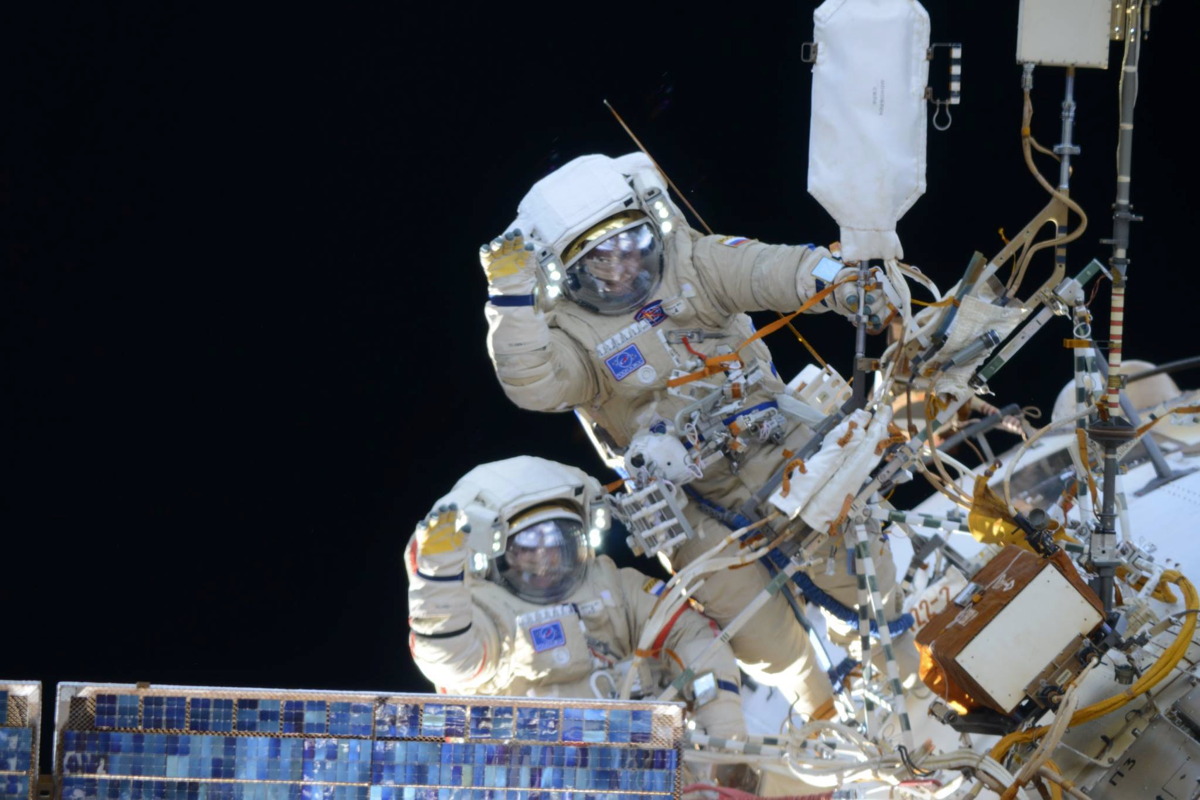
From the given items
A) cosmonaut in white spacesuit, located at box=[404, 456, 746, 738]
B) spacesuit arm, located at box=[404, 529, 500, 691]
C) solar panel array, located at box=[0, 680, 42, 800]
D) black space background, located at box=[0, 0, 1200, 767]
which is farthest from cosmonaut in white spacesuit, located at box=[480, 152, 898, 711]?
solar panel array, located at box=[0, 680, 42, 800]

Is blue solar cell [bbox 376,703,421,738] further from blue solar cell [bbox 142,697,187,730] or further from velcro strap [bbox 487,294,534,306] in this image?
velcro strap [bbox 487,294,534,306]

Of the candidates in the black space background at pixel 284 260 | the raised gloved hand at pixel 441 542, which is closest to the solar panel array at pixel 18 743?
the raised gloved hand at pixel 441 542

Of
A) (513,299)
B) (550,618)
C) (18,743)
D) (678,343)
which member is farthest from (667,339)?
(18,743)

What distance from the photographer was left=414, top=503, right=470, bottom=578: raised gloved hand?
4.48 meters

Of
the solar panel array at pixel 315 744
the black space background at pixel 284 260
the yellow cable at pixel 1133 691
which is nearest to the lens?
the solar panel array at pixel 315 744

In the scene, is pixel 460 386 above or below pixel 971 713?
above

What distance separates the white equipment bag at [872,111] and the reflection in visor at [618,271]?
0.84m

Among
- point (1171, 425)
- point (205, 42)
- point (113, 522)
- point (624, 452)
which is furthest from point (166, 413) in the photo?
point (1171, 425)

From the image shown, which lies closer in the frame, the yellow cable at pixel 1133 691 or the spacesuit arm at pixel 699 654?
the yellow cable at pixel 1133 691

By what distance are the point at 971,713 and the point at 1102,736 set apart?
1.45 ft

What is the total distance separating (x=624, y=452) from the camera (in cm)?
510

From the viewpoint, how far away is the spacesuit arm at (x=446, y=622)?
453 cm

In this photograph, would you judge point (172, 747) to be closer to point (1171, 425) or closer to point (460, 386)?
point (460, 386)

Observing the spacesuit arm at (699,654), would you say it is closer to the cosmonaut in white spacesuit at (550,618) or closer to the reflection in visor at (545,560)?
the cosmonaut in white spacesuit at (550,618)
